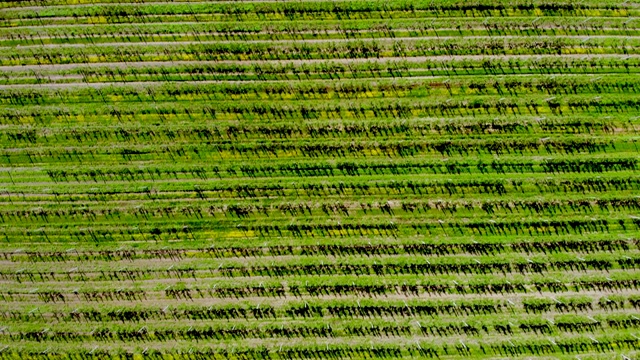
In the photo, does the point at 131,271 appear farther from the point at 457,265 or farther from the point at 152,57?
the point at 457,265

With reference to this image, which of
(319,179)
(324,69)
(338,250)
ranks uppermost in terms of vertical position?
(324,69)

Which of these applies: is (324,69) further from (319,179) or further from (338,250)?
(338,250)

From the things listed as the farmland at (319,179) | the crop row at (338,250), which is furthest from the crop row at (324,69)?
the crop row at (338,250)

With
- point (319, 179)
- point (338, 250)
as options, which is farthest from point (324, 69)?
point (338, 250)

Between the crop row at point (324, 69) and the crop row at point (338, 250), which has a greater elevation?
the crop row at point (324, 69)

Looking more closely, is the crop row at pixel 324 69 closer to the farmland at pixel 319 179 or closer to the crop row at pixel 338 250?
the farmland at pixel 319 179

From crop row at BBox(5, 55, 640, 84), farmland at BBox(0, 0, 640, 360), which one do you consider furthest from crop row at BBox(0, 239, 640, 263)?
crop row at BBox(5, 55, 640, 84)

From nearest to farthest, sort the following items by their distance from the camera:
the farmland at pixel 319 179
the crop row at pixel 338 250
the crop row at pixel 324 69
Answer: the farmland at pixel 319 179 < the crop row at pixel 338 250 < the crop row at pixel 324 69

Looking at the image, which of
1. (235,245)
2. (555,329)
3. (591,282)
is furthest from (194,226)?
(591,282)
